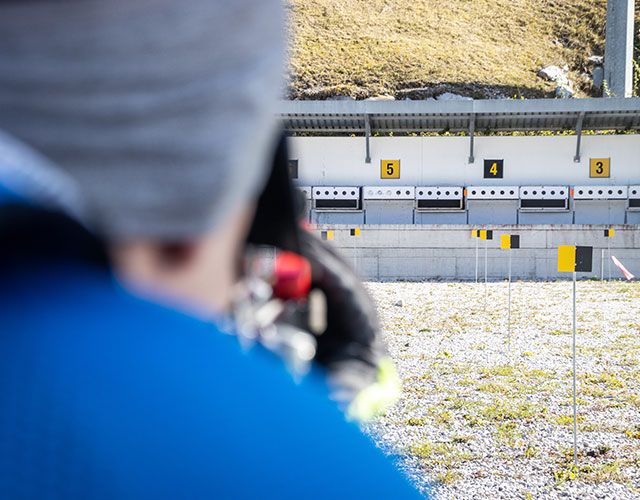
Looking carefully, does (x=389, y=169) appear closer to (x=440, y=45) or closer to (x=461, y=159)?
(x=461, y=159)

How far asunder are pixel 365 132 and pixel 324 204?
1876 mm

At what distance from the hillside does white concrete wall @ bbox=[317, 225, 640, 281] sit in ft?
55.6

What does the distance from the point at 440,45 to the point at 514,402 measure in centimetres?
3244

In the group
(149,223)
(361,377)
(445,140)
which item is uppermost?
(149,223)

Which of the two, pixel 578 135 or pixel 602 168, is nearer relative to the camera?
pixel 578 135

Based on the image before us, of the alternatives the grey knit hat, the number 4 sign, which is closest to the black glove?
the grey knit hat

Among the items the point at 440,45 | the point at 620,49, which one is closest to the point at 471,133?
the point at 620,49

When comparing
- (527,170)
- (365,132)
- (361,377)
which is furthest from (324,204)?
(361,377)

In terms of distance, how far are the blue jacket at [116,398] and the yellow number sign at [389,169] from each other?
1519 centimetres

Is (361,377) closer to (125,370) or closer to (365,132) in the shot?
(125,370)

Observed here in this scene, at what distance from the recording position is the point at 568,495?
3219 millimetres

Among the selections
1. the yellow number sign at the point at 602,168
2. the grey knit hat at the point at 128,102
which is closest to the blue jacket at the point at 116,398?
the grey knit hat at the point at 128,102

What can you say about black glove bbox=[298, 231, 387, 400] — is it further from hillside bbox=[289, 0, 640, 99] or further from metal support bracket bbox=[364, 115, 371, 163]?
hillside bbox=[289, 0, 640, 99]

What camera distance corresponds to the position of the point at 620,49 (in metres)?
16.5
